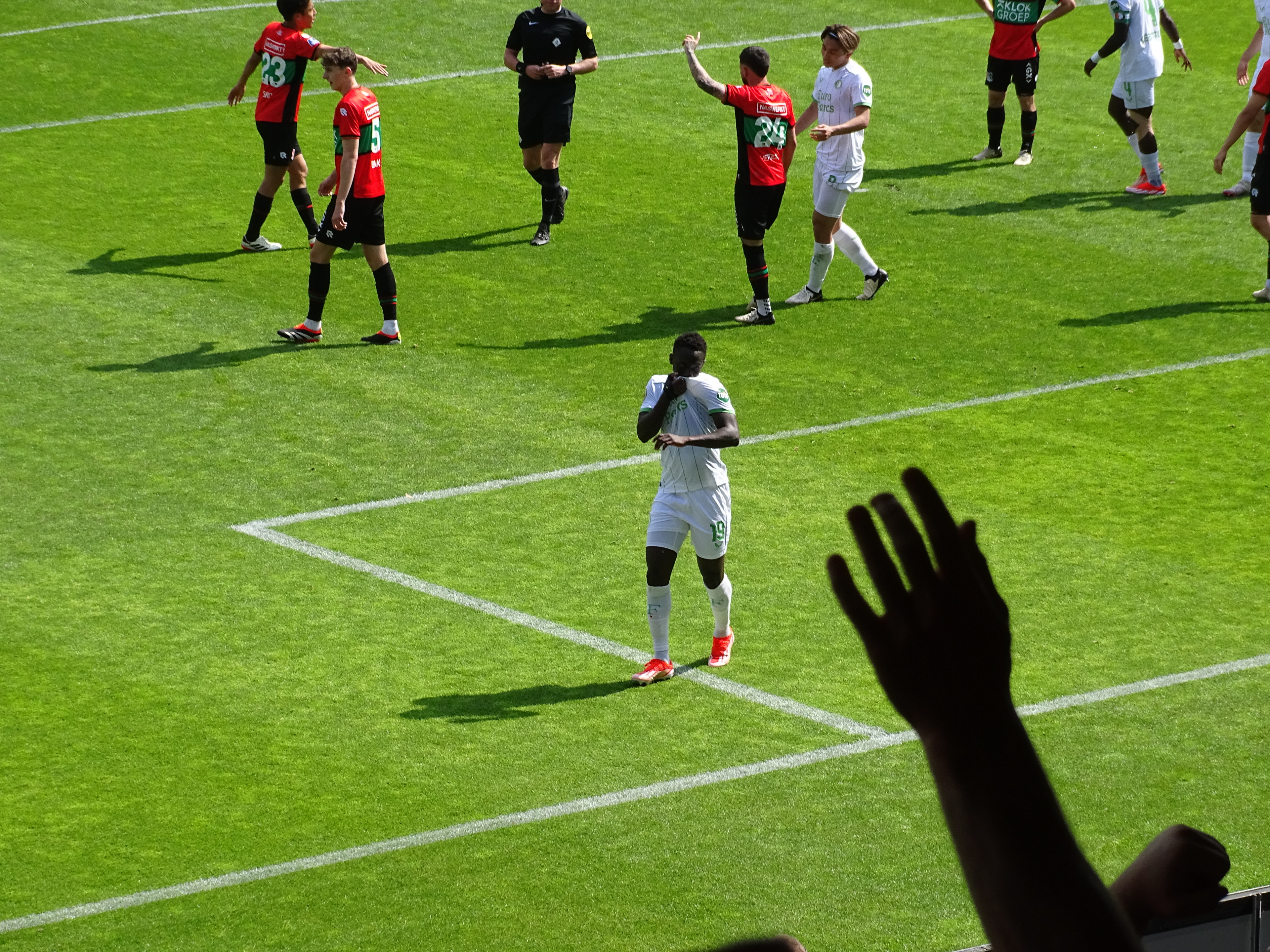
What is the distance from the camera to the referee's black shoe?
1980cm

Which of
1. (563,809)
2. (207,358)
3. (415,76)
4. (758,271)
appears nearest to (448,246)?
(207,358)

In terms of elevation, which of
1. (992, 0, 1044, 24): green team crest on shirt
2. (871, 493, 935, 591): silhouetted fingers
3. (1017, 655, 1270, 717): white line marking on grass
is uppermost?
(871, 493, 935, 591): silhouetted fingers

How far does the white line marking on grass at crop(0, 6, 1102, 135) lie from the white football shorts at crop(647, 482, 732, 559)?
15.7 m

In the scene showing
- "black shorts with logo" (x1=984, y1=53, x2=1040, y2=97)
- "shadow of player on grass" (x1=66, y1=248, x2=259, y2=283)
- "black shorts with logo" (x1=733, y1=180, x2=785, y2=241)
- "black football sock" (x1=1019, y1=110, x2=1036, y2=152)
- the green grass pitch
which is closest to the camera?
the green grass pitch

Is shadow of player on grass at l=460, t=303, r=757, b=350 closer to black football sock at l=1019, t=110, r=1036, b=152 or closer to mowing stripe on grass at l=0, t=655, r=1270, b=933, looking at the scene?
black football sock at l=1019, t=110, r=1036, b=152

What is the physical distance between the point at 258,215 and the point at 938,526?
18.2 m

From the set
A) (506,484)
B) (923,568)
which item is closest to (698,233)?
(506,484)

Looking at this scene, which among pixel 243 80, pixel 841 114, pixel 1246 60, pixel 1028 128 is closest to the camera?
pixel 841 114

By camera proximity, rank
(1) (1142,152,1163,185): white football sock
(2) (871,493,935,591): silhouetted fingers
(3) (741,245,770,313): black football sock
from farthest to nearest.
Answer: (1) (1142,152,1163,185): white football sock
(3) (741,245,770,313): black football sock
(2) (871,493,935,591): silhouetted fingers

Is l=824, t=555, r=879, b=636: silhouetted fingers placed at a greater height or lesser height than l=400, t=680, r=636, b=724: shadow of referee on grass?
greater

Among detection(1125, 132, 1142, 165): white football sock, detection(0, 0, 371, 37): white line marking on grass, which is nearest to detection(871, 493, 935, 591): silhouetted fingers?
detection(1125, 132, 1142, 165): white football sock

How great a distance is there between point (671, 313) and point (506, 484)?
4568mm

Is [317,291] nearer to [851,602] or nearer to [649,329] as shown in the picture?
[649,329]

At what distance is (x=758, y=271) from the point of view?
55.7 feet
